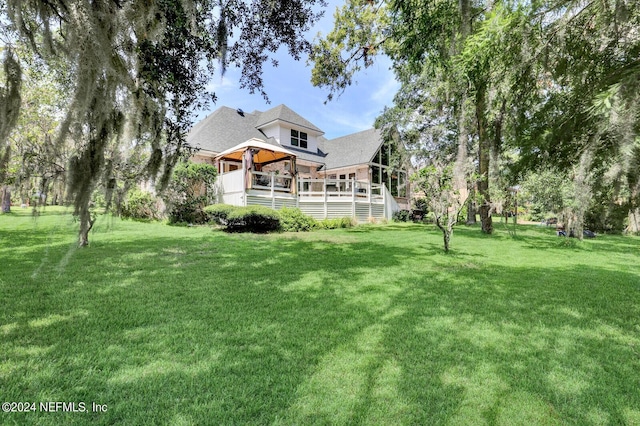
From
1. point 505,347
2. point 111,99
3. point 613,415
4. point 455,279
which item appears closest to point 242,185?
point 455,279

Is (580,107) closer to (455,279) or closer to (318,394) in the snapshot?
(318,394)

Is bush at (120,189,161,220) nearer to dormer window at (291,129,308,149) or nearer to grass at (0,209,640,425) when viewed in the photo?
dormer window at (291,129,308,149)

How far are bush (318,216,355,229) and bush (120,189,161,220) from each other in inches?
304

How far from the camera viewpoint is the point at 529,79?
8.91 feet

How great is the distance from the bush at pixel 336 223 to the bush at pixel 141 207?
771cm

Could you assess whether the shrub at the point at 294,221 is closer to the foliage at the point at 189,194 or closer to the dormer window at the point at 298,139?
the foliage at the point at 189,194

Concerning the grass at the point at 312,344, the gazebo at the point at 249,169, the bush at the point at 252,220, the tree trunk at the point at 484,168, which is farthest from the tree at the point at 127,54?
the gazebo at the point at 249,169

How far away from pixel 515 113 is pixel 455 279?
9.97 ft

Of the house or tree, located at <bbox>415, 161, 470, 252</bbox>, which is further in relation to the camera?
the house

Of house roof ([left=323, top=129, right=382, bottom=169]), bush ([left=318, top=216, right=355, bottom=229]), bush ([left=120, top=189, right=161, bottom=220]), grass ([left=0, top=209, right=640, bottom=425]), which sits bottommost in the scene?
grass ([left=0, top=209, right=640, bottom=425])

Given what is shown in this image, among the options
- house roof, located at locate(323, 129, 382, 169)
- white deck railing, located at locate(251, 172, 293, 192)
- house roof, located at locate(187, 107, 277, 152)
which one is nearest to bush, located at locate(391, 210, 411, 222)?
house roof, located at locate(323, 129, 382, 169)

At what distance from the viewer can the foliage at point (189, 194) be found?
496 inches

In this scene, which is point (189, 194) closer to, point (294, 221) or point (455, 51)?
point (294, 221)

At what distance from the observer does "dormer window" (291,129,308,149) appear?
19078mm
